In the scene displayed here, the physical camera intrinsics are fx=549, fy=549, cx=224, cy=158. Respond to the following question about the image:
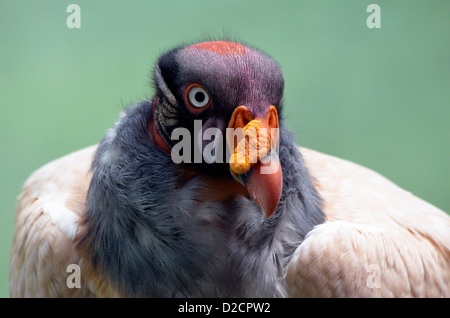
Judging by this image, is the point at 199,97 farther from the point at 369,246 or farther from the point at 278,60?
the point at 278,60

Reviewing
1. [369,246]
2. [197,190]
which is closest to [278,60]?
[369,246]

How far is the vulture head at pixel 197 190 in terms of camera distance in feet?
4.46

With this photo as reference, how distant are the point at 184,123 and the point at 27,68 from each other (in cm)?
220

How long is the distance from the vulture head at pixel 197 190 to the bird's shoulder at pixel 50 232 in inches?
8.0

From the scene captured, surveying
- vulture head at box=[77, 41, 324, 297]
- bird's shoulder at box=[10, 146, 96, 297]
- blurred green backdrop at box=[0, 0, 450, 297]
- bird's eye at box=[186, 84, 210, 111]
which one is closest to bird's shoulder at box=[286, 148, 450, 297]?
vulture head at box=[77, 41, 324, 297]

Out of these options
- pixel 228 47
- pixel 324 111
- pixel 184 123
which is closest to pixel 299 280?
pixel 184 123

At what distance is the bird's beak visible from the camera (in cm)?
124

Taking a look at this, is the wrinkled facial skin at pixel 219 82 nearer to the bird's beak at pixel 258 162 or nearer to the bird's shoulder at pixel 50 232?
the bird's beak at pixel 258 162

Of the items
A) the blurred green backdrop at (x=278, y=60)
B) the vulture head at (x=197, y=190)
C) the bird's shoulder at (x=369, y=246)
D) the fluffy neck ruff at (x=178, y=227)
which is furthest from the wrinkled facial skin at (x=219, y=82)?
the blurred green backdrop at (x=278, y=60)

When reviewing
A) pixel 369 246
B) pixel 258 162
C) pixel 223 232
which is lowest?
pixel 369 246

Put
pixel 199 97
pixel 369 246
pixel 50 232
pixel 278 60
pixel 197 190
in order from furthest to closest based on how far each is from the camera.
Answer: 1. pixel 278 60
2. pixel 50 232
3. pixel 369 246
4. pixel 197 190
5. pixel 199 97

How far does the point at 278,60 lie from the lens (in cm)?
326

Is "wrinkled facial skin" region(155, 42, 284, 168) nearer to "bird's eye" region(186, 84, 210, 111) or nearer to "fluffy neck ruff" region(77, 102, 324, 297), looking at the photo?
"bird's eye" region(186, 84, 210, 111)

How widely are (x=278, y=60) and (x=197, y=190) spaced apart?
1922 millimetres
